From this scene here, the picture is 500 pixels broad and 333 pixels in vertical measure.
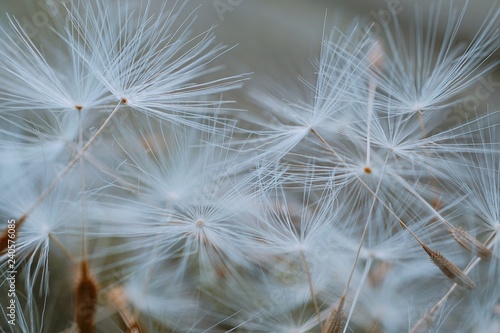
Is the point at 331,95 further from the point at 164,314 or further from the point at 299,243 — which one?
the point at 164,314

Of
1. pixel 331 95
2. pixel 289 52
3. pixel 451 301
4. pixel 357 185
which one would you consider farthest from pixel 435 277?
pixel 289 52

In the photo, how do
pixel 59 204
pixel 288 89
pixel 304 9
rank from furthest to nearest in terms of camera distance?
pixel 304 9 < pixel 288 89 < pixel 59 204

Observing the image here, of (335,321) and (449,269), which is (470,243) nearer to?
(449,269)

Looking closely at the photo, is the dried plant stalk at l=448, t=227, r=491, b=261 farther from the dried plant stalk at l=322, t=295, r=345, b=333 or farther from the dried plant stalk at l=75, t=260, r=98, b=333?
the dried plant stalk at l=75, t=260, r=98, b=333

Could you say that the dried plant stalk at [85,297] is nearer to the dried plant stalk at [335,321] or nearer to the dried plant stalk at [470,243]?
the dried plant stalk at [335,321]

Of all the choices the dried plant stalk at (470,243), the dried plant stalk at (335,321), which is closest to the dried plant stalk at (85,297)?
the dried plant stalk at (335,321)

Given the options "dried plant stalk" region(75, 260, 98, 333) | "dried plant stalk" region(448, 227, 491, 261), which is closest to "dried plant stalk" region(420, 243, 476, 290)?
"dried plant stalk" region(448, 227, 491, 261)
